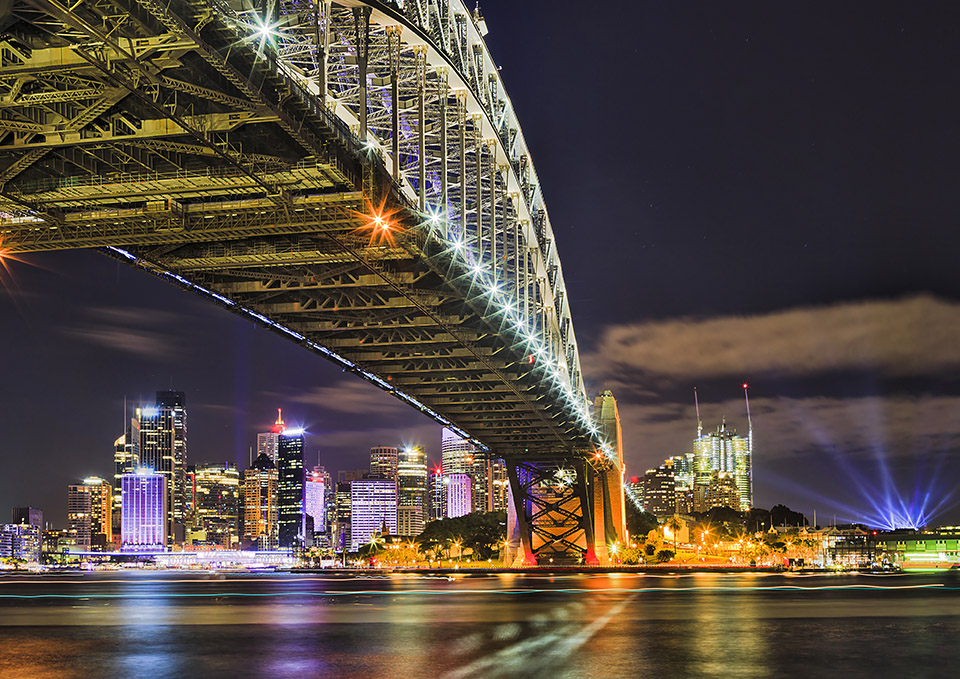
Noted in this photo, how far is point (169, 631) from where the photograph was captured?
29766 millimetres

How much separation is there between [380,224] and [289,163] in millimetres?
5754

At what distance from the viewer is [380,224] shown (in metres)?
37.8

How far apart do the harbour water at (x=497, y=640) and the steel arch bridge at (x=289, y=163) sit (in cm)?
1356

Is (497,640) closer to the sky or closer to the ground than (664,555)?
closer to the sky

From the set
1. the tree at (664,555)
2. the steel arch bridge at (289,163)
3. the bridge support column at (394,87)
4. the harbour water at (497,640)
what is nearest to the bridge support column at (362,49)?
the steel arch bridge at (289,163)

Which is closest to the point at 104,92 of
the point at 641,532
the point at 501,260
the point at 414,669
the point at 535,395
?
the point at 414,669

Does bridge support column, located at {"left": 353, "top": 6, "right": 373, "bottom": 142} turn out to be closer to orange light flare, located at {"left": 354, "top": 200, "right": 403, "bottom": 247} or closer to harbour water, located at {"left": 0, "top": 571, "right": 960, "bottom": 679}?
orange light flare, located at {"left": 354, "top": 200, "right": 403, "bottom": 247}

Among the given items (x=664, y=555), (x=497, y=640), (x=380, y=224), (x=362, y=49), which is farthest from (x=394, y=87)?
(x=664, y=555)

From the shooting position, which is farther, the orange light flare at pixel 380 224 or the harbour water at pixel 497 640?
the orange light flare at pixel 380 224

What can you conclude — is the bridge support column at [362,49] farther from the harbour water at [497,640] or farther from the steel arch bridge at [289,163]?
the harbour water at [497,640]

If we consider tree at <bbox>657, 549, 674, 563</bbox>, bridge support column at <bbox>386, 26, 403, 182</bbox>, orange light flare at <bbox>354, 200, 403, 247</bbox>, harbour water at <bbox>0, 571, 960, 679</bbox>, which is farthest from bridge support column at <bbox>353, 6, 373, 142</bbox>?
tree at <bbox>657, 549, 674, 563</bbox>

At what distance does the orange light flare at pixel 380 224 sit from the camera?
Answer: 36375 millimetres

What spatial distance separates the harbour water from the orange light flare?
13.6m

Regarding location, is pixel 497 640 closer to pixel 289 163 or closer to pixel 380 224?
pixel 289 163
